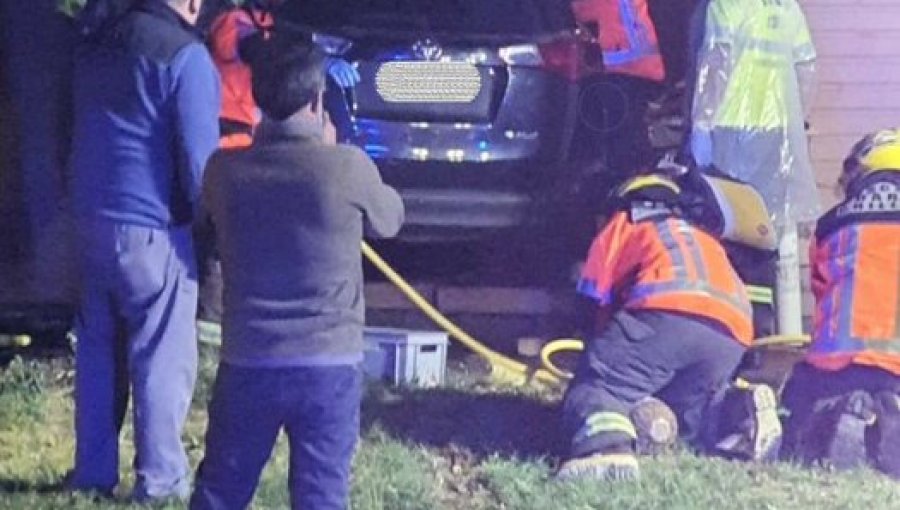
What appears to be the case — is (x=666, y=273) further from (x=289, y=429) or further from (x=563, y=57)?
(x=289, y=429)

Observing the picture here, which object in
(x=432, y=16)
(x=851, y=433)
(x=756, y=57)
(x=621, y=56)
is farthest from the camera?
(x=621, y=56)

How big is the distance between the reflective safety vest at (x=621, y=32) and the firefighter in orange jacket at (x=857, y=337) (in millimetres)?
1626

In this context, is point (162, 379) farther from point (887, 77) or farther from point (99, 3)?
point (887, 77)

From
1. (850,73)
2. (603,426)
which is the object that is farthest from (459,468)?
(850,73)

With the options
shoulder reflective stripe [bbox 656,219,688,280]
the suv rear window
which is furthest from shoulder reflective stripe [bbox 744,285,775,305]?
the suv rear window

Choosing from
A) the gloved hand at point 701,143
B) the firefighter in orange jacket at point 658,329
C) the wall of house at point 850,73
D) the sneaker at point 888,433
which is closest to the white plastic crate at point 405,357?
the firefighter in orange jacket at point 658,329

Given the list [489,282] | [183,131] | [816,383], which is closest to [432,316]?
[489,282]

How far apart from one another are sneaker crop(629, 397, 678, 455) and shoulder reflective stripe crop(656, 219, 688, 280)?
49cm

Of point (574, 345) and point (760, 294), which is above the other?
point (760, 294)

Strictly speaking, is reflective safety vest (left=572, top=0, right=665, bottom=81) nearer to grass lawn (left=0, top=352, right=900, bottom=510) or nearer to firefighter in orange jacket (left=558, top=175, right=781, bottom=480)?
firefighter in orange jacket (left=558, top=175, right=781, bottom=480)

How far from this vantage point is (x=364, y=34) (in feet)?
28.3

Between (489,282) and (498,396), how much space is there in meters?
1.10

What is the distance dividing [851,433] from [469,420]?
153 cm

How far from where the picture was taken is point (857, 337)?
A: 7367 millimetres
